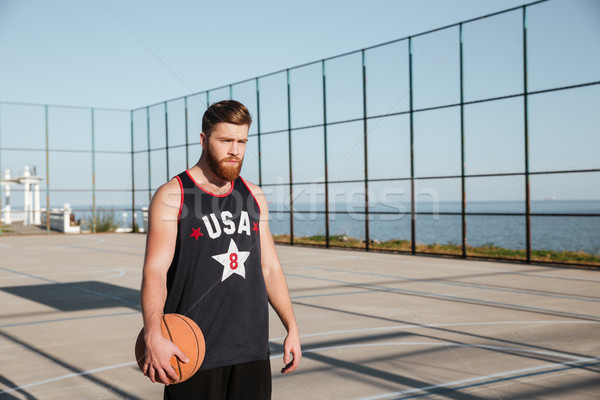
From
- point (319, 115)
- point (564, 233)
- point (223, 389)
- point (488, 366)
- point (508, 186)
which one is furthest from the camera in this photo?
point (508, 186)

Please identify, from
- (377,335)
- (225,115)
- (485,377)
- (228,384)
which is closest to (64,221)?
(377,335)

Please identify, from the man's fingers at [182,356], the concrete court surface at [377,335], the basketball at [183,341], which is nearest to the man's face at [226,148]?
the basketball at [183,341]

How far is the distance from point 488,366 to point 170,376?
3793 mm

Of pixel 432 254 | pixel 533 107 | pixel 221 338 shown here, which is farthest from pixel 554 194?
pixel 221 338

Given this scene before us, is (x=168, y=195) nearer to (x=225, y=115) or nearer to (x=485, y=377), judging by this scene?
(x=225, y=115)

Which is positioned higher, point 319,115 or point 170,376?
point 319,115

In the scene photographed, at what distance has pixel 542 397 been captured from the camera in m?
4.57

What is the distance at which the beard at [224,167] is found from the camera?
2.65 metres

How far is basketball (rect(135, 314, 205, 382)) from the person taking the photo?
98.0 inches

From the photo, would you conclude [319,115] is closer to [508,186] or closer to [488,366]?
[508,186]

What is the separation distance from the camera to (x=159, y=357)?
2346mm

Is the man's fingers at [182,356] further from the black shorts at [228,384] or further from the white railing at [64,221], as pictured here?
the white railing at [64,221]

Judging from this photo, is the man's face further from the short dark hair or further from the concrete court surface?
the concrete court surface

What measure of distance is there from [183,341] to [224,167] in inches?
28.8
